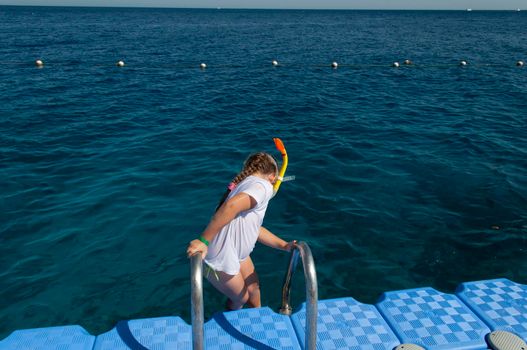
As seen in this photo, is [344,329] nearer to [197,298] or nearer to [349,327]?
[349,327]

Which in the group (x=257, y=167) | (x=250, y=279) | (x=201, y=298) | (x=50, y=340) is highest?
(x=257, y=167)

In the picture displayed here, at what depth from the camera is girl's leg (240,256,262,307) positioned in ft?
16.3

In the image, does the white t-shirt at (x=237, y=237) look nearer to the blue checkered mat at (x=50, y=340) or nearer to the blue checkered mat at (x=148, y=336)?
the blue checkered mat at (x=148, y=336)

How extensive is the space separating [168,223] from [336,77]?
68.5 feet

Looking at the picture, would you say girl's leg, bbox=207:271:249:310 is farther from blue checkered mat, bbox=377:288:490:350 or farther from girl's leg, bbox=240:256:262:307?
blue checkered mat, bbox=377:288:490:350

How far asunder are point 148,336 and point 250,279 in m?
1.31

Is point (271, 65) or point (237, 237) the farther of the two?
point (271, 65)

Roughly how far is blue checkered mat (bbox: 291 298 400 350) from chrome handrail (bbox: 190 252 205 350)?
A: 146cm

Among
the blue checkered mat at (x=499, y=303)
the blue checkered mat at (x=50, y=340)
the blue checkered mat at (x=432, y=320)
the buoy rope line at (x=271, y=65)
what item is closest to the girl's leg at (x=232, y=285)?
the blue checkered mat at (x=50, y=340)

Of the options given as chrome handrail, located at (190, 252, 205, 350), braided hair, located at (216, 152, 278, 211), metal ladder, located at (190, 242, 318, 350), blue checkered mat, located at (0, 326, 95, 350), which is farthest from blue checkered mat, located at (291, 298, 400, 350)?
blue checkered mat, located at (0, 326, 95, 350)

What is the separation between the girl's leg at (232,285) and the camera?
474 centimetres

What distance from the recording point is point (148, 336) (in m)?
4.60

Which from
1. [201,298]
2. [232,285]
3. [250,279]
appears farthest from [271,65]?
[201,298]

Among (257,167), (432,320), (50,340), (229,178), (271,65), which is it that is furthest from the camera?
(271,65)
